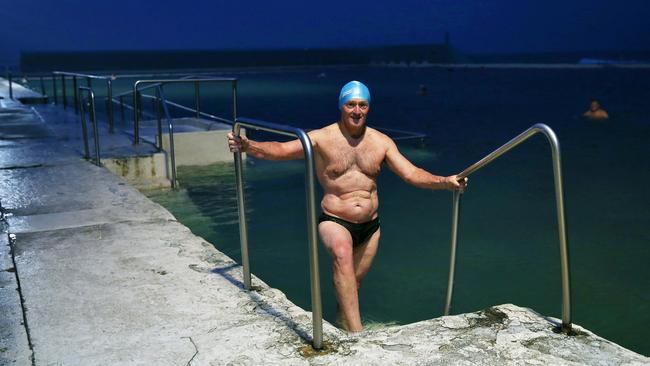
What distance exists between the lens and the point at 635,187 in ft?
31.3

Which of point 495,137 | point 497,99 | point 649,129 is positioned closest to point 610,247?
point 495,137

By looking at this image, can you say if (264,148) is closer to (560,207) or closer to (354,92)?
→ (354,92)

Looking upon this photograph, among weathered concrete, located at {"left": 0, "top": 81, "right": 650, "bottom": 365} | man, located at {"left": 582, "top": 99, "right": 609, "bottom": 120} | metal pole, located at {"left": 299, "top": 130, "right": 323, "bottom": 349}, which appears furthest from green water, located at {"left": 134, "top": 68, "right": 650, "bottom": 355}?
man, located at {"left": 582, "top": 99, "right": 609, "bottom": 120}

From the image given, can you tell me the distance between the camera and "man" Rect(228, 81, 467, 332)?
3371 mm

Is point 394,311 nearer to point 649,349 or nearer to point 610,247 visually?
point 649,349

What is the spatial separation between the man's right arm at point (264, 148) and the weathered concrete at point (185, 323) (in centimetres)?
69

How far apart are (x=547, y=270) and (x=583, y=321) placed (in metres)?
1.06

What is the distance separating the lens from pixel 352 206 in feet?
11.7

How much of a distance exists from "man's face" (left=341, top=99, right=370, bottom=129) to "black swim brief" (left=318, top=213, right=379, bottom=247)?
556mm

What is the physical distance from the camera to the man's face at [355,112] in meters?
3.44

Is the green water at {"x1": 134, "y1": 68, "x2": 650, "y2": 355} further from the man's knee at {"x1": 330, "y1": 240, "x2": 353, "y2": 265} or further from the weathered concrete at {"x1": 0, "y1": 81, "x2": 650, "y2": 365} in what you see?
the weathered concrete at {"x1": 0, "y1": 81, "x2": 650, "y2": 365}

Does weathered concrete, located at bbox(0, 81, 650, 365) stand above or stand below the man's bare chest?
below

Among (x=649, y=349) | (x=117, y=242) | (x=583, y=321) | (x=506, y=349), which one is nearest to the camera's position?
→ (x=506, y=349)

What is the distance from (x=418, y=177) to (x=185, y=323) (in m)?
1.49
